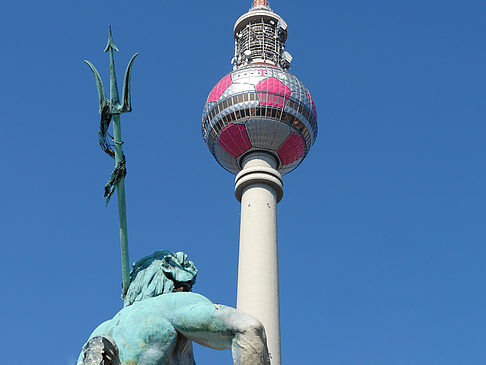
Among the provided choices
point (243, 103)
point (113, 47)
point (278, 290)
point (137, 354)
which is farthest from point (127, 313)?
point (243, 103)

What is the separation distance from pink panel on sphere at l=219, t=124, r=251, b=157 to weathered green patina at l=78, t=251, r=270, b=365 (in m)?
42.6

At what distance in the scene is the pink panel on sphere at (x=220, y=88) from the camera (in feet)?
165

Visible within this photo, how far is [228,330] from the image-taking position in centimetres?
575

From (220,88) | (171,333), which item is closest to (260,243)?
(220,88)

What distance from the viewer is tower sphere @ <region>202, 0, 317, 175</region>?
4872 cm

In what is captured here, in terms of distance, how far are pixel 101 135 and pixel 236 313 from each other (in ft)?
8.85

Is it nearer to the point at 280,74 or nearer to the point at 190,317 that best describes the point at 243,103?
the point at 280,74

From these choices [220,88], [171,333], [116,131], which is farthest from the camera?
[220,88]

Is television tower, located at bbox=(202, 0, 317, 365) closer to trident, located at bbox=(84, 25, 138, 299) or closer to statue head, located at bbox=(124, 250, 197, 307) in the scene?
trident, located at bbox=(84, 25, 138, 299)

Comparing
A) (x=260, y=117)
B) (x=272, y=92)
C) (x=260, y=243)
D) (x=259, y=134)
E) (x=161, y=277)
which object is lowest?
(x=161, y=277)

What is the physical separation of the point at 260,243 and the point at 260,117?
9.10m

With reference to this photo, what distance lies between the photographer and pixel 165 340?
600cm

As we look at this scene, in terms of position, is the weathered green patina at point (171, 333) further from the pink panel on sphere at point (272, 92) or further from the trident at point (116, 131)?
the pink panel on sphere at point (272, 92)

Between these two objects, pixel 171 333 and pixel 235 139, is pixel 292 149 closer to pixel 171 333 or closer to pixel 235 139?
pixel 235 139
